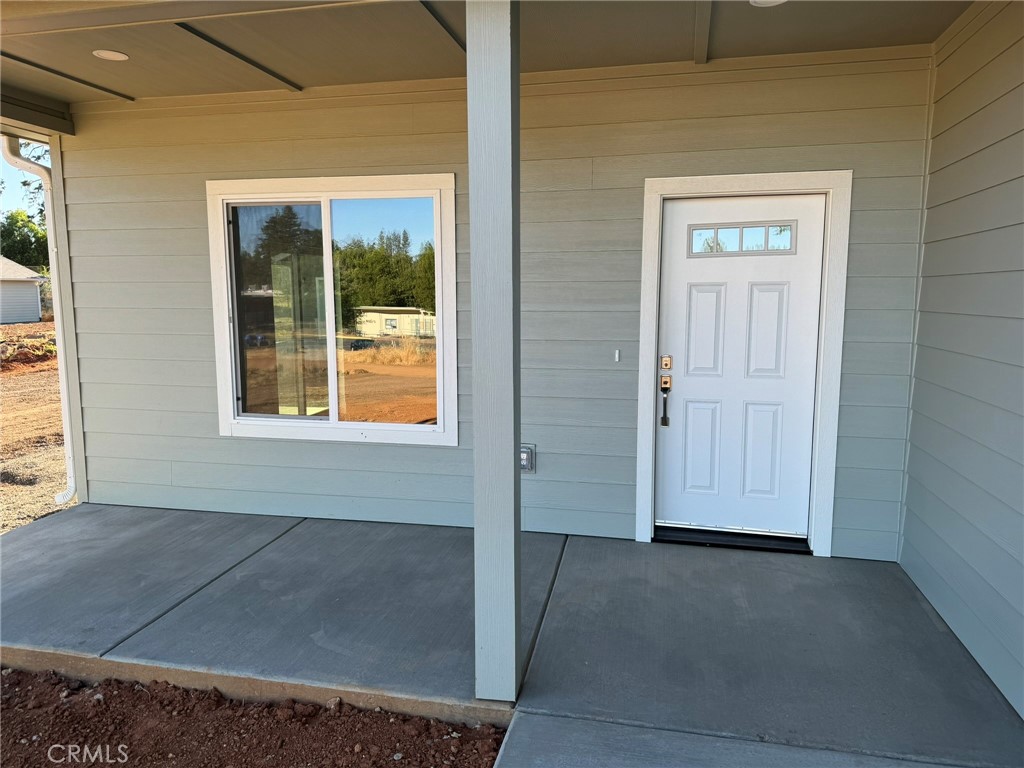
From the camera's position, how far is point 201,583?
10.6 ft

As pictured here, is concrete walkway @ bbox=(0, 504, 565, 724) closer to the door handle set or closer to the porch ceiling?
the door handle set

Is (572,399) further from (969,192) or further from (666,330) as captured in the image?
(969,192)

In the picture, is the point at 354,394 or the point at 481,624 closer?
the point at 481,624

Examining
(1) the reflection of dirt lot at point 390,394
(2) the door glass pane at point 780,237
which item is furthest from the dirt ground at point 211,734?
(2) the door glass pane at point 780,237

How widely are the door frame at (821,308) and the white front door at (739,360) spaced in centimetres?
7

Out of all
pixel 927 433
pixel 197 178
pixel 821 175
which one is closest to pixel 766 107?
pixel 821 175

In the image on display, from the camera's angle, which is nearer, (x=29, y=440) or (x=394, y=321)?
(x=394, y=321)

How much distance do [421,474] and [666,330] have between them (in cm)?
172

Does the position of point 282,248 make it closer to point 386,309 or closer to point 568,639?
point 386,309

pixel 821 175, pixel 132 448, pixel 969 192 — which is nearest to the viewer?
pixel 969 192

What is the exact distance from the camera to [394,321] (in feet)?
13.0

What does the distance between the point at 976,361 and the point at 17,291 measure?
11.5 meters

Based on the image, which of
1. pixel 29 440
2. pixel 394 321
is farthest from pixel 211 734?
pixel 29 440
